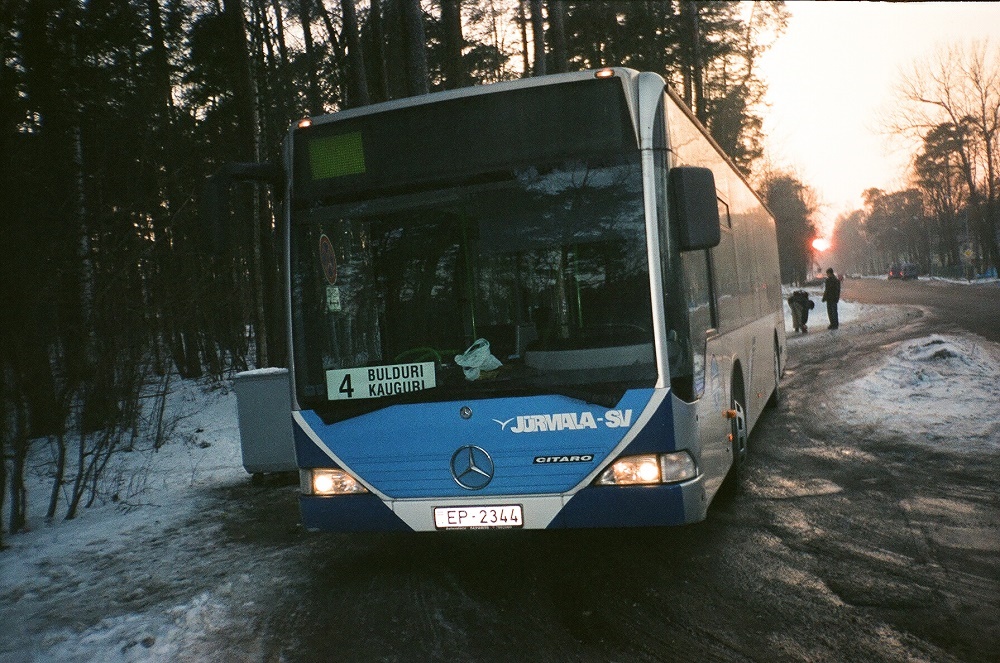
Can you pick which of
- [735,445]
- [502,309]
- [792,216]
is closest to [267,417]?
[735,445]

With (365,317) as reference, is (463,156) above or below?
above

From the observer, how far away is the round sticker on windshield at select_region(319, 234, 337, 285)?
545cm

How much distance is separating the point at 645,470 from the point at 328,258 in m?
2.33

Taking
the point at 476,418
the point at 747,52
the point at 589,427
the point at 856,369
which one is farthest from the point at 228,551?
the point at 747,52

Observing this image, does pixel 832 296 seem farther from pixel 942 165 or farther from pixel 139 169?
pixel 942 165

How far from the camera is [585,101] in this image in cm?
513

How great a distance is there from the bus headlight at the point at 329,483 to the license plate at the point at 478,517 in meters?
0.54

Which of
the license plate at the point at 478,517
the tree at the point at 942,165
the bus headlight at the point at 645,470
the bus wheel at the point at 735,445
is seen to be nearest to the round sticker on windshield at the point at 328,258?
the license plate at the point at 478,517

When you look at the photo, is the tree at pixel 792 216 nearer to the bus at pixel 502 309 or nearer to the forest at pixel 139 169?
the forest at pixel 139 169

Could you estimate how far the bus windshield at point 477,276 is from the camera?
5.01m

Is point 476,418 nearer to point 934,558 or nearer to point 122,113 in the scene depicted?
point 934,558

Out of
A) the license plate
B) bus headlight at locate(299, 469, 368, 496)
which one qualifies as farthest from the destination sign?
the license plate

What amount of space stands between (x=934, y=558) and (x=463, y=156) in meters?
3.82

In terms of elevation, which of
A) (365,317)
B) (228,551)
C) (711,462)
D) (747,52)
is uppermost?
(747,52)
